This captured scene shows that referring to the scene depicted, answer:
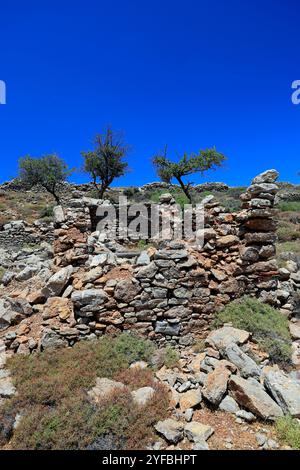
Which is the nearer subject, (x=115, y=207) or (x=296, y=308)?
(x=296, y=308)

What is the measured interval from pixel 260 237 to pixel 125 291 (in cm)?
343

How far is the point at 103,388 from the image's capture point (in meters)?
4.25

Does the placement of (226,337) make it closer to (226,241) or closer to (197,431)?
(197,431)

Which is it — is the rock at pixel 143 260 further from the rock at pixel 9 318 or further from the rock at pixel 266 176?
the rock at pixel 266 176

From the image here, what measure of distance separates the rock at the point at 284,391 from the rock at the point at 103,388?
219 centimetres

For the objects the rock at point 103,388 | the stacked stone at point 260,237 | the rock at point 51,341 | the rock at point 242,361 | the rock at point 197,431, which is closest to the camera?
the rock at point 197,431

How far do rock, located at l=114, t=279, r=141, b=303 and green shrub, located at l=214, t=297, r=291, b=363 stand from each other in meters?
1.89

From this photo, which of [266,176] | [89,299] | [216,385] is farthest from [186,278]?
[266,176]

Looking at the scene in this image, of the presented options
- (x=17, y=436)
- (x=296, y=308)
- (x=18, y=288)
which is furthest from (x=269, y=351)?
(x=18, y=288)

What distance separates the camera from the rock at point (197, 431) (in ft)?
11.5

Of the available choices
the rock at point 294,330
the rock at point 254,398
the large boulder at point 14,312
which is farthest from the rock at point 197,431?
the large boulder at point 14,312

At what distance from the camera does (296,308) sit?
718 centimetres
